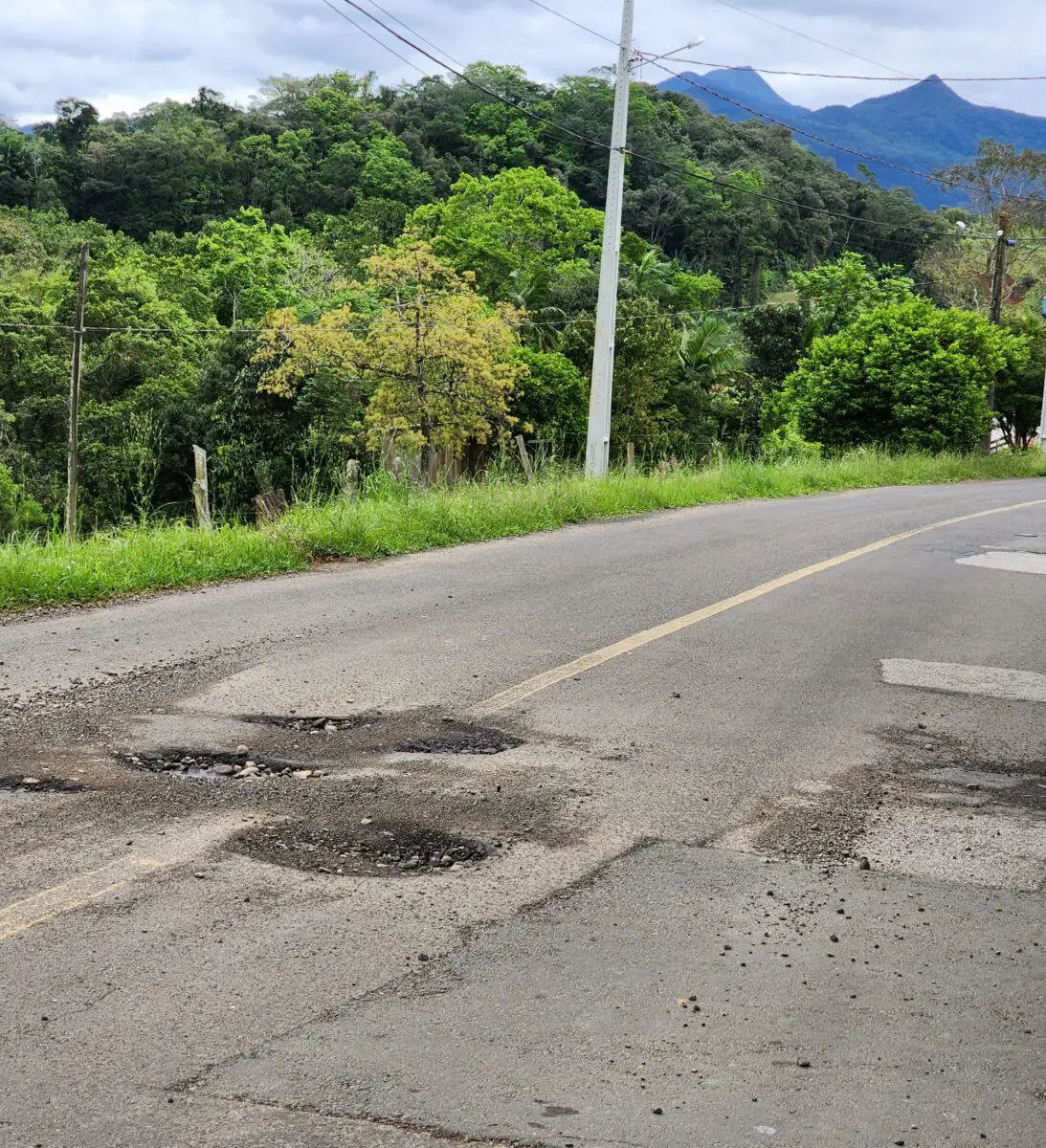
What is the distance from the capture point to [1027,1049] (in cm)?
325

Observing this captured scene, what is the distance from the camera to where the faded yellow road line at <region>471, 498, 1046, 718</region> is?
654 cm

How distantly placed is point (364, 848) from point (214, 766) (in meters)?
1.13

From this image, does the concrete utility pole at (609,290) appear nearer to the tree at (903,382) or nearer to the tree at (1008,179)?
the tree at (903,382)

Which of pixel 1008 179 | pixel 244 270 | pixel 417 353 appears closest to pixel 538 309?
pixel 244 270

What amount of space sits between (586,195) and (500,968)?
92037 mm

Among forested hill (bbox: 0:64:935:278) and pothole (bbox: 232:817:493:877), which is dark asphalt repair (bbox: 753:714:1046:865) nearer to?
pothole (bbox: 232:817:493:877)

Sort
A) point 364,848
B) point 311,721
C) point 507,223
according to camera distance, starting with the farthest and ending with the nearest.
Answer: point 507,223 < point 311,721 < point 364,848

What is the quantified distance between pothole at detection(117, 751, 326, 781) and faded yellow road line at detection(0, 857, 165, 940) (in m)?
0.98

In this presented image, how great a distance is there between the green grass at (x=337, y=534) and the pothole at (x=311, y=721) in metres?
3.14

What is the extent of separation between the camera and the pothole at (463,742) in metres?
5.65

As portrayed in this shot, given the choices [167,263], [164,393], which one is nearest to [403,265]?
[164,393]

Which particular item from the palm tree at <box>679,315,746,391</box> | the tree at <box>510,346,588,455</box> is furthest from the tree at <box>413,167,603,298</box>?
the tree at <box>510,346,588,455</box>

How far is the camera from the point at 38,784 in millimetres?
4945

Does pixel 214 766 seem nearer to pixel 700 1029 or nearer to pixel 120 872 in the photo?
pixel 120 872
